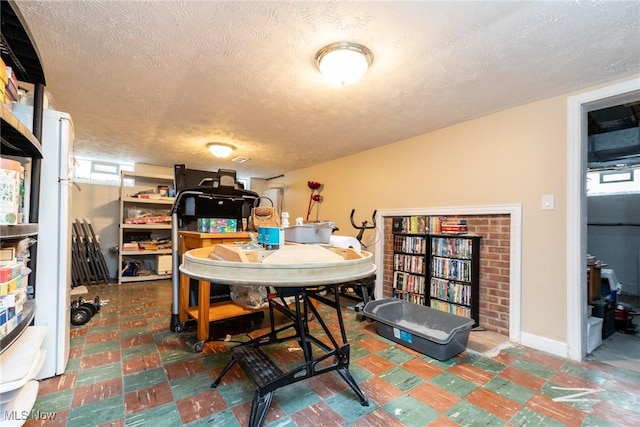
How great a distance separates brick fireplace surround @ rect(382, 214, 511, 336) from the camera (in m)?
2.67

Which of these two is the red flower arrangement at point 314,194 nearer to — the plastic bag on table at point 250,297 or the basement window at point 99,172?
the plastic bag on table at point 250,297

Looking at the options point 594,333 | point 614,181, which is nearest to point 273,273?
point 594,333

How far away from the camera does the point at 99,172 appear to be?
214 inches

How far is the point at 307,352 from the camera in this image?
149 centimetres

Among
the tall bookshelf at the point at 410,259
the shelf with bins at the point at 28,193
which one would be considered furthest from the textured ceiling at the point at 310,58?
the tall bookshelf at the point at 410,259

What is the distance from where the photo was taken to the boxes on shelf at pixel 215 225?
248cm

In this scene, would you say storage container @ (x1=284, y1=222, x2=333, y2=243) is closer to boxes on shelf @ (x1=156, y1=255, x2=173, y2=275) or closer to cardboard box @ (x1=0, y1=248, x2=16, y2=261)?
cardboard box @ (x1=0, y1=248, x2=16, y2=261)

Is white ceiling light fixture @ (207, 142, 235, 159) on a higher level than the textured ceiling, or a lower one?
lower

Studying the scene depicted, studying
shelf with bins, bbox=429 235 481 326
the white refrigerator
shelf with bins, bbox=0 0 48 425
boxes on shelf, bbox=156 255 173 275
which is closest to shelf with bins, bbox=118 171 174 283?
boxes on shelf, bbox=156 255 173 275

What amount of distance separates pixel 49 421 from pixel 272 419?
3.80 feet

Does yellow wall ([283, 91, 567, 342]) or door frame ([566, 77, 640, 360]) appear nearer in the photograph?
door frame ([566, 77, 640, 360])

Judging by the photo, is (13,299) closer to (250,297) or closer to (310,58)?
(250,297)

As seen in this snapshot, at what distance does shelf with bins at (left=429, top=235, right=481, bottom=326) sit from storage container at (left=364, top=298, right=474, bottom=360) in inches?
16.9

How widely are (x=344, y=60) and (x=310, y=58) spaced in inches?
10.4
